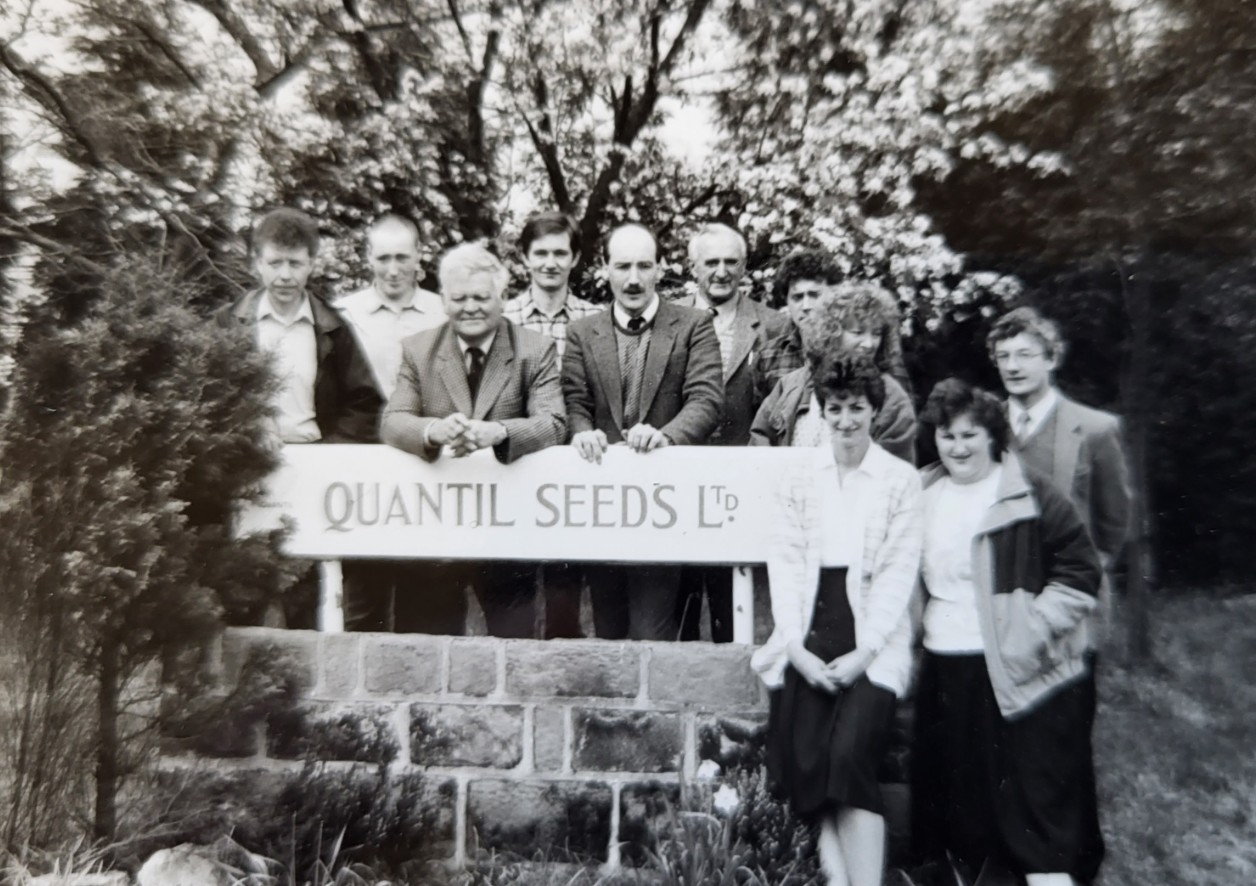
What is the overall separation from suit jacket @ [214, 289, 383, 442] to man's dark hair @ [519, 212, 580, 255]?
0.62 m

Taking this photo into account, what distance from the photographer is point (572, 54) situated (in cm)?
313

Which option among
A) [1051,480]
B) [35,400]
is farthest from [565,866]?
[35,400]

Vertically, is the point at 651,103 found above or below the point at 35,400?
above

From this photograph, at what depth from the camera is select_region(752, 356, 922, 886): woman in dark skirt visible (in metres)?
2.93

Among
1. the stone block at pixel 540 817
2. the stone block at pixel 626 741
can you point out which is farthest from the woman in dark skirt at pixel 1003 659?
the stone block at pixel 540 817

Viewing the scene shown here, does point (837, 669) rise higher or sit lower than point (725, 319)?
lower

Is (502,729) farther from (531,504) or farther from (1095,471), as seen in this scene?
(1095,471)

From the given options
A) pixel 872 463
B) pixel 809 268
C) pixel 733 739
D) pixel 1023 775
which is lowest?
pixel 1023 775

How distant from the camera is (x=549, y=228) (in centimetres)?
312

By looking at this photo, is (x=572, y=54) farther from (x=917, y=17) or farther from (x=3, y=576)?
(x=3, y=576)

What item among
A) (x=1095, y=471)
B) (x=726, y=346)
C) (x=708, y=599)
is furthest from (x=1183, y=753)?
(x=726, y=346)

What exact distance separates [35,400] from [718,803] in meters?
2.37

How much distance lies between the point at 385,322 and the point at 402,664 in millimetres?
1039

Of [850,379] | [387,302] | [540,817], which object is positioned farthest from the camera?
[387,302]
